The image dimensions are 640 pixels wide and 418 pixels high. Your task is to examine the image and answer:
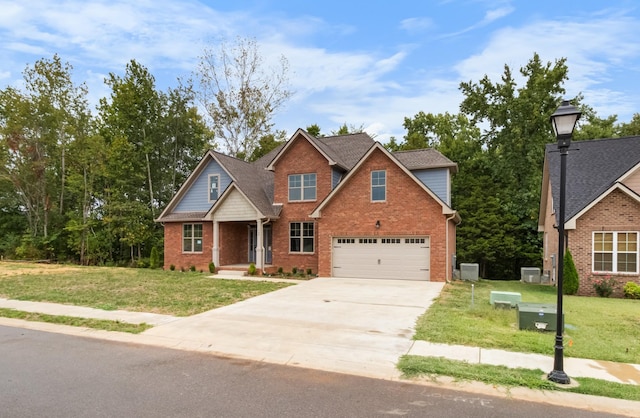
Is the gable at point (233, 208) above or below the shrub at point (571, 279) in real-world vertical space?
above

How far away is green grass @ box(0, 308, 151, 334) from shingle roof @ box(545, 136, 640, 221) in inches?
650

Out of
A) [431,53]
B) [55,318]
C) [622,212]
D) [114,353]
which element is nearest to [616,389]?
[114,353]

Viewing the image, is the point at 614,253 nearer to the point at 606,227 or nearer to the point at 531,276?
the point at 606,227

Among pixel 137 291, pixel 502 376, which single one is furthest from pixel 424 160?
pixel 502 376

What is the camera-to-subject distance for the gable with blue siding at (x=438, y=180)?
774 inches

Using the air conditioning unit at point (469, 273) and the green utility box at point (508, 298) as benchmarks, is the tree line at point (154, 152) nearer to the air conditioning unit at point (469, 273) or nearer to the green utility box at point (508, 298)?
the air conditioning unit at point (469, 273)

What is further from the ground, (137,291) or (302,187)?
(302,187)

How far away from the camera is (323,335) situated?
8.03m

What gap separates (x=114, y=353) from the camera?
275 inches

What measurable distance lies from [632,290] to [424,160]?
10.3 metres

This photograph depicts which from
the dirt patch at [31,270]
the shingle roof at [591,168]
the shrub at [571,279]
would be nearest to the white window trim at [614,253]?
the shrub at [571,279]

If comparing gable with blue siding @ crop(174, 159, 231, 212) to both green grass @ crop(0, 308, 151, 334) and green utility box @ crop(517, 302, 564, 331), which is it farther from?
green utility box @ crop(517, 302, 564, 331)

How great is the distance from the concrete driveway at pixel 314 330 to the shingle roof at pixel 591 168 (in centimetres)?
908

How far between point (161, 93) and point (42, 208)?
14.0 m
